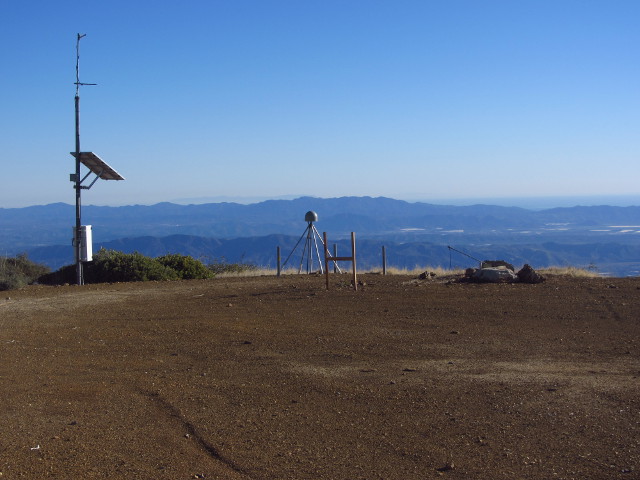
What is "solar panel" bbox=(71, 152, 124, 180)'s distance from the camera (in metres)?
18.8

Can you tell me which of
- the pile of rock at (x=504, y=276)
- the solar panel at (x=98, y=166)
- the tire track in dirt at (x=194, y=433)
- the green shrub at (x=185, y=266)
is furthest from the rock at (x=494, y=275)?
the tire track in dirt at (x=194, y=433)

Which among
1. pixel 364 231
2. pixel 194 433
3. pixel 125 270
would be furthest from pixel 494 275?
pixel 364 231

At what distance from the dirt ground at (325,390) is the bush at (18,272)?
5479mm

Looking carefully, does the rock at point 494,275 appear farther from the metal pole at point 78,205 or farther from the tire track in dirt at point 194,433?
the tire track in dirt at point 194,433

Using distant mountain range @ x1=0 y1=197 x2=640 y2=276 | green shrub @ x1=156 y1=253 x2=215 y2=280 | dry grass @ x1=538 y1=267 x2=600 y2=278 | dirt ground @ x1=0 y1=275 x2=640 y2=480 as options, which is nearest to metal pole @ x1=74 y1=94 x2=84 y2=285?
green shrub @ x1=156 y1=253 x2=215 y2=280

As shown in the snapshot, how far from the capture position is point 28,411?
7355mm

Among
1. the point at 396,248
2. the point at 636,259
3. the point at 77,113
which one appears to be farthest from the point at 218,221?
the point at 77,113

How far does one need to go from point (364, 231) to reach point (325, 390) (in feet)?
482

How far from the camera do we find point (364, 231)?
154500mm

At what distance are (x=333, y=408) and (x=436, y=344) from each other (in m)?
3.59

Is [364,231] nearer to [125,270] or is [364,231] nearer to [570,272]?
[570,272]

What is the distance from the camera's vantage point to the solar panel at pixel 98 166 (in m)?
18.8

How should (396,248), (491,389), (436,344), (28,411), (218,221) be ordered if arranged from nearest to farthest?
(28,411)
(491,389)
(436,344)
(396,248)
(218,221)

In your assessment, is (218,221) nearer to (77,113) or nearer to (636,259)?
(636,259)
